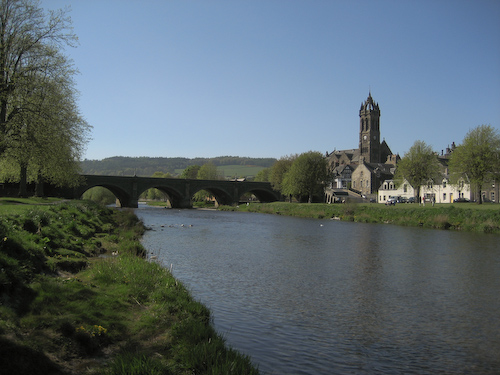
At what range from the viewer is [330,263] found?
2347 centimetres

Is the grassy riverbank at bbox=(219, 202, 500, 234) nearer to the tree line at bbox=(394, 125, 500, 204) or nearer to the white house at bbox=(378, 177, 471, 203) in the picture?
the tree line at bbox=(394, 125, 500, 204)

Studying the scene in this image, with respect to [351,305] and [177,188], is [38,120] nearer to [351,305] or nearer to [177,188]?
[351,305]

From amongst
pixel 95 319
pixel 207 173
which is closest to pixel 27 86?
pixel 95 319

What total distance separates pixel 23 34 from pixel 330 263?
74.9ft

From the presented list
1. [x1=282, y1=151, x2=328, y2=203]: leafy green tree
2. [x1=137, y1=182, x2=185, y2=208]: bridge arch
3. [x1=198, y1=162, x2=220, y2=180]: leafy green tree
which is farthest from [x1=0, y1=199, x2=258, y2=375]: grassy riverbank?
[x1=198, y1=162, x2=220, y2=180]: leafy green tree

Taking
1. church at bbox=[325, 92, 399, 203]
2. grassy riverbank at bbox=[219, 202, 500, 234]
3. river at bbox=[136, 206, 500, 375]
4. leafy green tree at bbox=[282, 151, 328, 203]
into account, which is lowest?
river at bbox=[136, 206, 500, 375]

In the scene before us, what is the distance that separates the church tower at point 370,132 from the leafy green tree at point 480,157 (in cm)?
10100

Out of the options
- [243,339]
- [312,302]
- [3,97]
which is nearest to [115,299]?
[243,339]

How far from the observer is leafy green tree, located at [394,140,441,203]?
7675 cm

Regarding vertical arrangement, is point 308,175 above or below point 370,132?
below

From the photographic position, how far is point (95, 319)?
961cm

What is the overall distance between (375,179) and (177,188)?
52.9m

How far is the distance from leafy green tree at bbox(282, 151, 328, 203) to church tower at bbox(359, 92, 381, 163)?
76875mm

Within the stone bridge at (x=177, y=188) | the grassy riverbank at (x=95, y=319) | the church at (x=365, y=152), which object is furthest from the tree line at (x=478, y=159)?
the church at (x=365, y=152)
